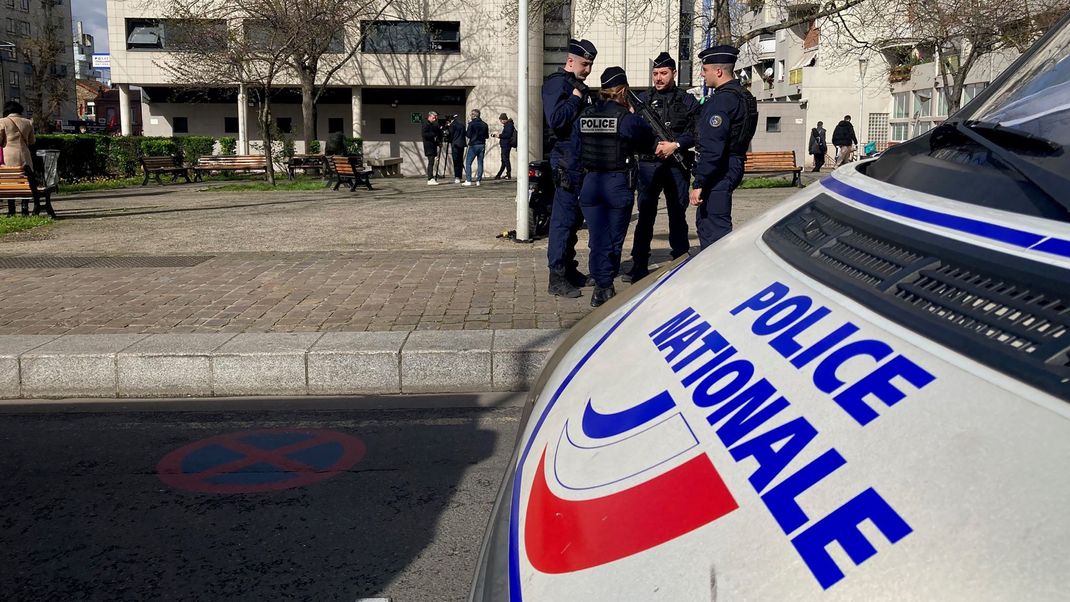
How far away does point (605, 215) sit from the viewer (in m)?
7.04

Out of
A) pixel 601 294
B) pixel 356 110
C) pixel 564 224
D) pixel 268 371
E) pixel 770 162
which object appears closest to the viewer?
pixel 268 371

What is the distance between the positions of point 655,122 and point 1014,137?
19.2 ft

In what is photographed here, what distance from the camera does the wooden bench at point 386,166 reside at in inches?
1084

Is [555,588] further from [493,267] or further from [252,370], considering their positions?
[493,267]

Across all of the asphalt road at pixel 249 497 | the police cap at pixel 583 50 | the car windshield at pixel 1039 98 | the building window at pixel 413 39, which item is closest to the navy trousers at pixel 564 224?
the police cap at pixel 583 50

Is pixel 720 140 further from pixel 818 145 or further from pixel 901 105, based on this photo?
pixel 901 105

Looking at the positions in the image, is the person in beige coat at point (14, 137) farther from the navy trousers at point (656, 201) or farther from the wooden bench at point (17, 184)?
the navy trousers at point (656, 201)

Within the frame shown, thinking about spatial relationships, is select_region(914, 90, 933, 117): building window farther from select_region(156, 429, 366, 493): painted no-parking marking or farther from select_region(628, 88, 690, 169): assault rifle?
select_region(156, 429, 366, 493): painted no-parking marking

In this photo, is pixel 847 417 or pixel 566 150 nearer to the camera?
pixel 847 417

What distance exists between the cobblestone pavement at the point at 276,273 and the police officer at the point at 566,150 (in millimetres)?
271

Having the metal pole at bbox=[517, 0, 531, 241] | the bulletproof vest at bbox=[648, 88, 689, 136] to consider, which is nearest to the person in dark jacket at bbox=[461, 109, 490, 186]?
the metal pole at bbox=[517, 0, 531, 241]

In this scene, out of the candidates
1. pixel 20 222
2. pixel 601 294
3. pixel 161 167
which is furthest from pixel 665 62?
pixel 161 167

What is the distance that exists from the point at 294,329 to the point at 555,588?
5528 mm

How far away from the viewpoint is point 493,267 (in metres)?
8.98
